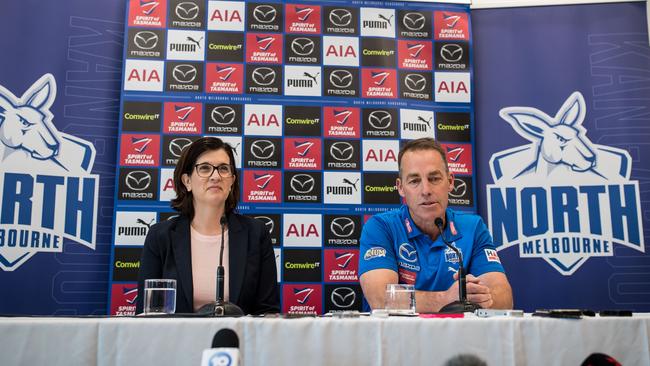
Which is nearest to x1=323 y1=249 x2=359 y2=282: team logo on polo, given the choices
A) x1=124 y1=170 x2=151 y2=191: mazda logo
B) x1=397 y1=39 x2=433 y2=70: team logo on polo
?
x1=124 y1=170 x2=151 y2=191: mazda logo

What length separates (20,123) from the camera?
3545mm

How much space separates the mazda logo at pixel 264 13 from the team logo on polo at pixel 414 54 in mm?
889

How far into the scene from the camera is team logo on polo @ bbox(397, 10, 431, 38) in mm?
3953

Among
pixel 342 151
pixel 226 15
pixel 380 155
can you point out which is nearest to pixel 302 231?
pixel 342 151

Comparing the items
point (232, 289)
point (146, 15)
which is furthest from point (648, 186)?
point (146, 15)

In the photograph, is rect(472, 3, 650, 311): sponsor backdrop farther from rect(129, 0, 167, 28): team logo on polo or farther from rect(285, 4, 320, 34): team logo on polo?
rect(129, 0, 167, 28): team logo on polo

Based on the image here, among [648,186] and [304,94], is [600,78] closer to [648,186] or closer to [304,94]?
[648,186]

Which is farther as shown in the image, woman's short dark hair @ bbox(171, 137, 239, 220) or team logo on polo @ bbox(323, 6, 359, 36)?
team logo on polo @ bbox(323, 6, 359, 36)

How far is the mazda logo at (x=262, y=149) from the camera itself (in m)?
3.72

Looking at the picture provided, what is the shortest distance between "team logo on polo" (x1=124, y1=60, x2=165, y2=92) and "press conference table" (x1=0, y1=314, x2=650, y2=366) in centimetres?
264

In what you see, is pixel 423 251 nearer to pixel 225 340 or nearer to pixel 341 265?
pixel 341 265

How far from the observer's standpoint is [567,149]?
3.82 metres

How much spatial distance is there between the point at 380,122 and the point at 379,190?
464 mm

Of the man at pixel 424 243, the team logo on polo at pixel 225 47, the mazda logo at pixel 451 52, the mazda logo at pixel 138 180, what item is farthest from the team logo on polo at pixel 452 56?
the mazda logo at pixel 138 180
